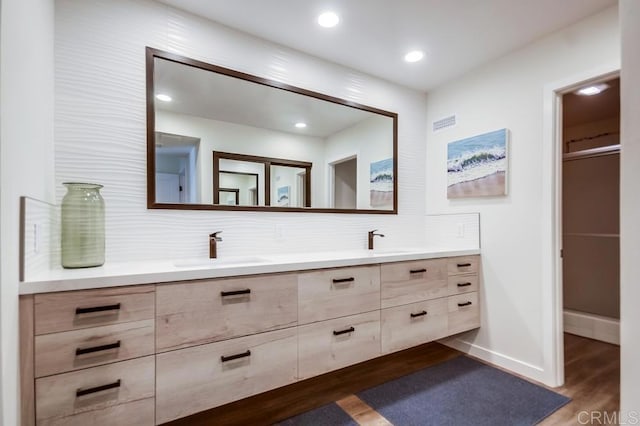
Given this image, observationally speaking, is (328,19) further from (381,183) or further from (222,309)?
(222,309)

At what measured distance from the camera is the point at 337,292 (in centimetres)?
183

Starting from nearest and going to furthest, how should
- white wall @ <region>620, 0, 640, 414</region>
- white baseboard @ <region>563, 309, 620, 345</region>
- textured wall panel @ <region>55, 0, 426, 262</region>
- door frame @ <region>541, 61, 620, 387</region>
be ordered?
white wall @ <region>620, 0, 640, 414</region>, textured wall panel @ <region>55, 0, 426, 262</region>, door frame @ <region>541, 61, 620, 387</region>, white baseboard @ <region>563, 309, 620, 345</region>

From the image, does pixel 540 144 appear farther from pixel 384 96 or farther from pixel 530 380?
pixel 530 380

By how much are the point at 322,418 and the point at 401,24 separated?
2453mm

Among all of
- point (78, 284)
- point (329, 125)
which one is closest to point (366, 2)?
point (329, 125)

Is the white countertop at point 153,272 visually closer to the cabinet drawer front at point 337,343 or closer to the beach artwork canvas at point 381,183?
the cabinet drawer front at point 337,343

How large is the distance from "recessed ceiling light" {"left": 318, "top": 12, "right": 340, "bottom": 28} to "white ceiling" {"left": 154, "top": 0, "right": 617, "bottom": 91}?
0.11 feet

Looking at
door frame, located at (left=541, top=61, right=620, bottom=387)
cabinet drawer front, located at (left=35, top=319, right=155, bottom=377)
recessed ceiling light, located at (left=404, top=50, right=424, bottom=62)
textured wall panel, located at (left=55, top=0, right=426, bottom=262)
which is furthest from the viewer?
recessed ceiling light, located at (left=404, top=50, right=424, bottom=62)

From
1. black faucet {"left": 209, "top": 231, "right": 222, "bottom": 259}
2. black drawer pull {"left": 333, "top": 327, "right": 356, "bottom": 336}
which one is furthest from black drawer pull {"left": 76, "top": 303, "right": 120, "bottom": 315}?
black drawer pull {"left": 333, "top": 327, "right": 356, "bottom": 336}

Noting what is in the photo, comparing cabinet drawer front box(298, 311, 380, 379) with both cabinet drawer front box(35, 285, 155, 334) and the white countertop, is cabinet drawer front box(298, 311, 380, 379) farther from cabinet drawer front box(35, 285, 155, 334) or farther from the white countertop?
cabinet drawer front box(35, 285, 155, 334)

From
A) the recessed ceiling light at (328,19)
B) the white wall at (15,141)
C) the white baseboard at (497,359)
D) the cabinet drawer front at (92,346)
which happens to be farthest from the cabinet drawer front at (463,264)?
the white wall at (15,141)

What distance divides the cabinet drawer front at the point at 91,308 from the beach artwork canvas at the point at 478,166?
2.41 m

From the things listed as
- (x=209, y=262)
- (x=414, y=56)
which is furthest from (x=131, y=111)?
(x=414, y=56)

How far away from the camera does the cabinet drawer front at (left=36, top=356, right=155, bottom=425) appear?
45.9 inches
